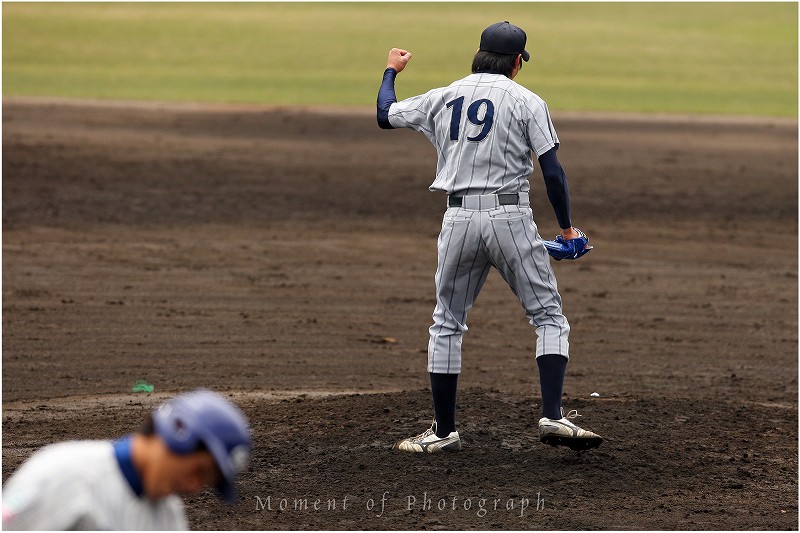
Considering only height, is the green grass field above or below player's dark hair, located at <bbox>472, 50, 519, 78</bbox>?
above

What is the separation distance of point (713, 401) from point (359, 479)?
2.73 metres

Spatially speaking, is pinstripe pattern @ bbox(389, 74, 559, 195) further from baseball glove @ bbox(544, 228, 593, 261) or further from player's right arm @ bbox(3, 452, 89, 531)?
player's right arm @ bbox(3, 452, 89, 531)

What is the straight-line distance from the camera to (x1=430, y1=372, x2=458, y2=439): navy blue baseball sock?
600 centimetres

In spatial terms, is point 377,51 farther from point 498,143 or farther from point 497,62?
point 498,143

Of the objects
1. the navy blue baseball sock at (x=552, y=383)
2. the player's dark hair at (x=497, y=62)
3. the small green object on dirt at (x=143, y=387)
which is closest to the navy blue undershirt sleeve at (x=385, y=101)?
the player's dark hair at (x=497, y=62)

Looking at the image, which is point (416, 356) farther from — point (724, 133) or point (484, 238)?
point (724, 133)

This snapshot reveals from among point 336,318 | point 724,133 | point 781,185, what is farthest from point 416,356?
point 724,133

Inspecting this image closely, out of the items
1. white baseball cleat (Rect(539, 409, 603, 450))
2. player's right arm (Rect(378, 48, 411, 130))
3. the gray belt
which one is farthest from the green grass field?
white baseball cleat (Rect(539, 409, 603, 450))

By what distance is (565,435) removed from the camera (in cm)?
575

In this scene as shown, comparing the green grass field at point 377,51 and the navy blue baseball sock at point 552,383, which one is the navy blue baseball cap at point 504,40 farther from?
the green grass field at point 377,51

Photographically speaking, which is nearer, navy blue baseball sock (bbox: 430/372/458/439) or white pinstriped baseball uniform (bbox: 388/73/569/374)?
white pinstriped baseball uniform (bbox: 388/73/569/374)

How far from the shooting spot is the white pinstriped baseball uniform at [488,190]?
573cm

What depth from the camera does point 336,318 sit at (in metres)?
10.6

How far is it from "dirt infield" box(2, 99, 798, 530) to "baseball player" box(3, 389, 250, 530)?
265cm
